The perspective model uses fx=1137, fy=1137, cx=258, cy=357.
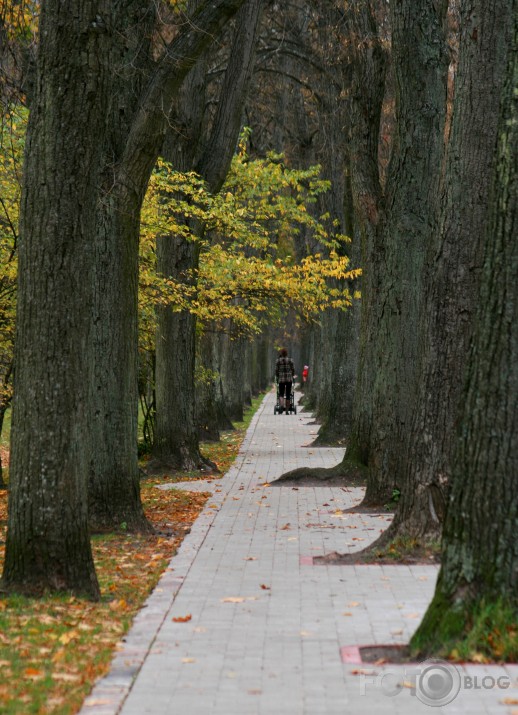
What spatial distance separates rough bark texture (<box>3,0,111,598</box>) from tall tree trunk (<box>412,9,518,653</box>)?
10.3 feet

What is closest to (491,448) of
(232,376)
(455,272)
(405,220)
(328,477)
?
(455,272)

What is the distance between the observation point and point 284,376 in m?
37.8

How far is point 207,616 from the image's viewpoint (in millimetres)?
7785

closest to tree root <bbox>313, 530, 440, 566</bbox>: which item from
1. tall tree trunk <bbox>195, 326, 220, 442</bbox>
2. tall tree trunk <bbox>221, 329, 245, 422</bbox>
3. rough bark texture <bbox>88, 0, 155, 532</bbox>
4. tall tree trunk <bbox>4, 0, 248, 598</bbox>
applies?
tall tree trunk <bbox>4, 0, 248, 598</bbox>

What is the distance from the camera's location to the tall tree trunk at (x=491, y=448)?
21.5ft

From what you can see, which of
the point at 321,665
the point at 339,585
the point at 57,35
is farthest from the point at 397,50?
the point at 321,665

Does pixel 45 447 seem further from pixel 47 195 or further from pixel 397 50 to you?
pixel 397 50

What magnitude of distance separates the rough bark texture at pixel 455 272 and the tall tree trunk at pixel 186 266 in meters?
8.76

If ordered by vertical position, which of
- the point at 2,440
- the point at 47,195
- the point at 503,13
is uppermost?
the point at 503,13

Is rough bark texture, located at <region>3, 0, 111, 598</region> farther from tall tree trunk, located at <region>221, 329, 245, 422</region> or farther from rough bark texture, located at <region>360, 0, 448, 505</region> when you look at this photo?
tall tree trunk, located at <region>221, 329, 245, 422</region>

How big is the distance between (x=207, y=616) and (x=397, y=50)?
7.74 meters

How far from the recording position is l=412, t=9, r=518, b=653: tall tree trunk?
21.5 feet

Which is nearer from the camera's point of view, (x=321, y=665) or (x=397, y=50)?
(x=321, y=665)

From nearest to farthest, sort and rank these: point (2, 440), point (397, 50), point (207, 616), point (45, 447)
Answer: point (207, 616), point (45, 447), point (397, 50), point (2, 440)
